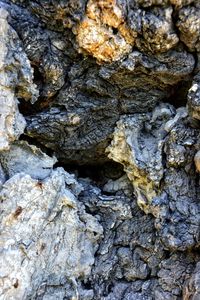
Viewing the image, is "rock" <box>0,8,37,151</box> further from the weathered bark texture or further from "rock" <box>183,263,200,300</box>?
"rock" <box>183,263,200,300</box>

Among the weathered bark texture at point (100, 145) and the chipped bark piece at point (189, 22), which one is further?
the weathered bark texture at point (100, 145)

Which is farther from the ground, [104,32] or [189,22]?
[189,22]

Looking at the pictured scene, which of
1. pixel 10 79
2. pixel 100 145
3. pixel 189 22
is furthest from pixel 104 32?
pixel 100 145

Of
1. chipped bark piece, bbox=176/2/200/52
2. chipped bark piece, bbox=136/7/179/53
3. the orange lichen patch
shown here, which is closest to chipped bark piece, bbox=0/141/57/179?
the orange lichen patch

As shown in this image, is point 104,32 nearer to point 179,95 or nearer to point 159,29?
point 159,29

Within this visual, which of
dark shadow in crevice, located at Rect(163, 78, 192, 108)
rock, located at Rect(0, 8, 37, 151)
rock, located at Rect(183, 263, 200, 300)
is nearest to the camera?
rock, located at Rect(183, 263, 200, 300)

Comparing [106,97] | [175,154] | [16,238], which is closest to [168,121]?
[175,154]

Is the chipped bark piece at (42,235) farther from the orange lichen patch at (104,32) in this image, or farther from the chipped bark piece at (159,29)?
the chipped bark piece at (159,29)

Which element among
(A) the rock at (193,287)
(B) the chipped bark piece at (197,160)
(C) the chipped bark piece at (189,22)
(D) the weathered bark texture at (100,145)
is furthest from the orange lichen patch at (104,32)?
(A) the rock at (193,287)
